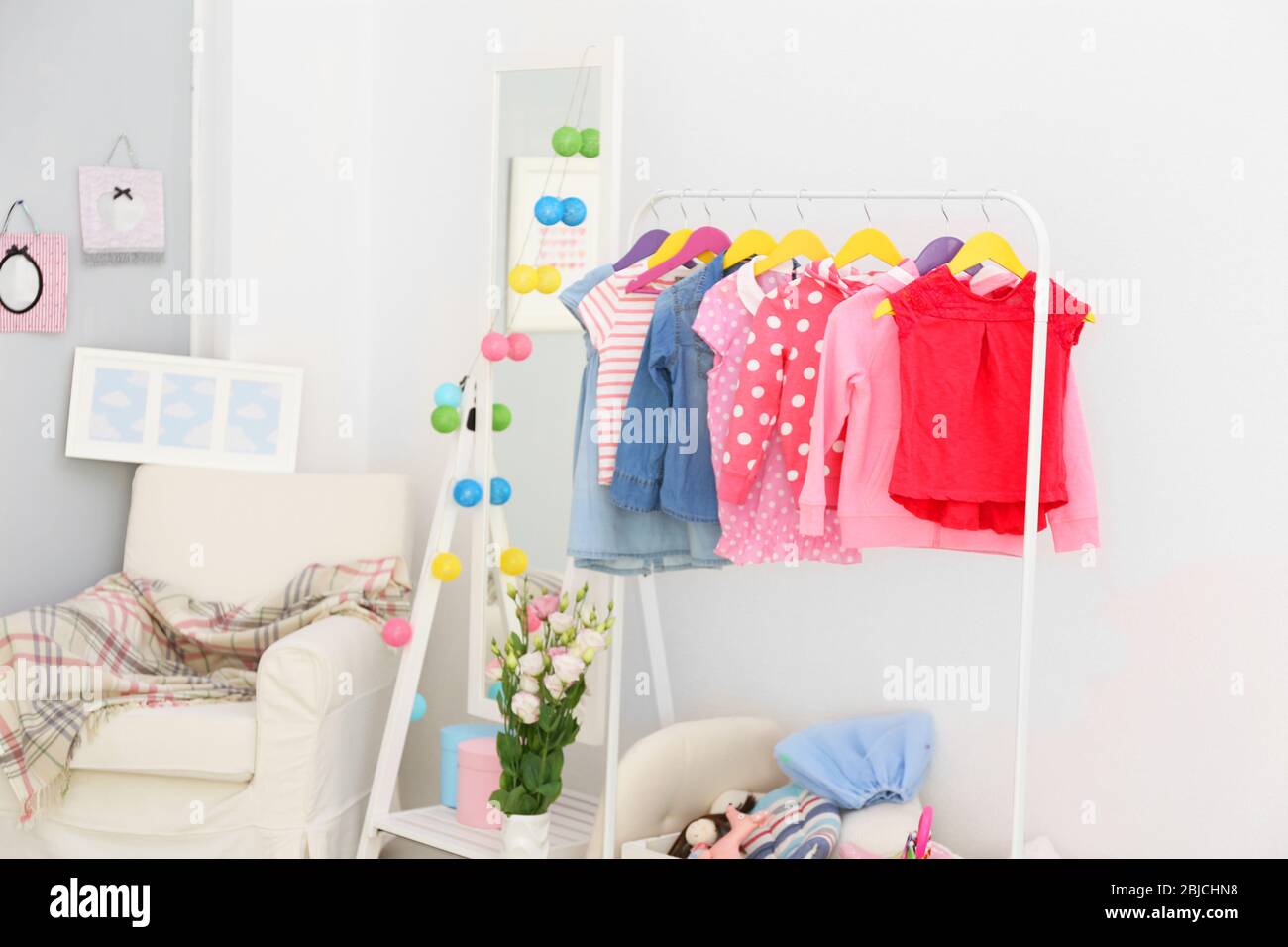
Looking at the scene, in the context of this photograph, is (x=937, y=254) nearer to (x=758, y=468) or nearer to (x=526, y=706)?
(x=758, y=468)

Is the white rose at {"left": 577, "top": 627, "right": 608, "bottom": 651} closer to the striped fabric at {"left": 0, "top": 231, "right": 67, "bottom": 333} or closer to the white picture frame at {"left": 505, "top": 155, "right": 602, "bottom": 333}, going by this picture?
the white picture frame at {"left": 505, "top": 155, "right": 602, "bottom": 333}

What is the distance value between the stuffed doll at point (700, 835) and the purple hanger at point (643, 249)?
3.34ft

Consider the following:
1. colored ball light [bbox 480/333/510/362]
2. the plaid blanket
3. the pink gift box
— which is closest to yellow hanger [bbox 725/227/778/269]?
colored ball light [bbox 480/333/510/362]

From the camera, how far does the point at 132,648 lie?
3084mm

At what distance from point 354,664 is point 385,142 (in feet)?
4.96

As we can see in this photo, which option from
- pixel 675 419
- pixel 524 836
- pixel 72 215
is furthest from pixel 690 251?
pixel 72 215

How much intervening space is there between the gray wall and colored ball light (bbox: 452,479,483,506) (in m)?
1.06

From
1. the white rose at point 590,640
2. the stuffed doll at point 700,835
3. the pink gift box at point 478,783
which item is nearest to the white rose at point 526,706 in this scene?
the white rose at point 590,640

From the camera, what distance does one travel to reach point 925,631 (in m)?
2.78

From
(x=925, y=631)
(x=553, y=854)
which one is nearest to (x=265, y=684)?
(x=553, y=854)

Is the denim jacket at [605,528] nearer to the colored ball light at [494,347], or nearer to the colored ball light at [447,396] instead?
the colored ball light at [494,347]

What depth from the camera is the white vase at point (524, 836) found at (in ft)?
8.58

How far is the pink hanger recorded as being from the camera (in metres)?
2.49

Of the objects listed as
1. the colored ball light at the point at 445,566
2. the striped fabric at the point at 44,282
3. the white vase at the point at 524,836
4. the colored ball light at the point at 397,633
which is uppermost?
the striped fabric at the point at 44,282
